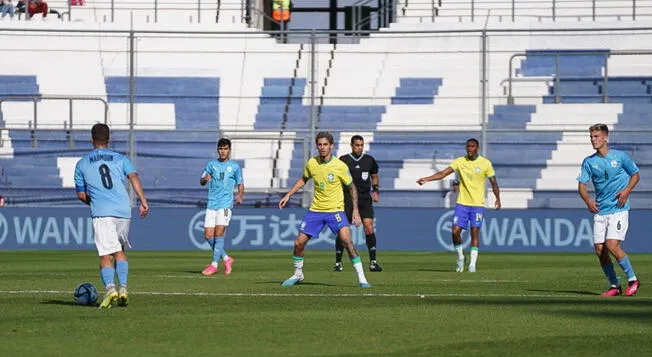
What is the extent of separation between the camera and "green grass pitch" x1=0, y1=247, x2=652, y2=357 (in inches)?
416

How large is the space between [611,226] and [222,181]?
733 cm

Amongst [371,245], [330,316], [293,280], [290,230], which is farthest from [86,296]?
[290,230]

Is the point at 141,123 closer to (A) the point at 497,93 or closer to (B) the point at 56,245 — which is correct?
(B) the point at 56,245

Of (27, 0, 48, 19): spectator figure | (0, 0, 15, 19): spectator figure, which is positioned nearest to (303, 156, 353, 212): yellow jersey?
(27, 0, 48, 19): spectator figure

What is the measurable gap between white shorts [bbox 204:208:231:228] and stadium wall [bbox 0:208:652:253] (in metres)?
9.51

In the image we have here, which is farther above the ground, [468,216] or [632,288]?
[468,216]

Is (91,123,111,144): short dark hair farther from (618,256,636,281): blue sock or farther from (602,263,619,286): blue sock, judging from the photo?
(618,256,636,281): blue sock

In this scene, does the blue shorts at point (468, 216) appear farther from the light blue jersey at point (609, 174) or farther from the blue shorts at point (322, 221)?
the light blue jersey at point (609, 174)

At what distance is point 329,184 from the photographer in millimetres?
17781

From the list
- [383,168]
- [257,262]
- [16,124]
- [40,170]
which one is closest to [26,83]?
[16,124]

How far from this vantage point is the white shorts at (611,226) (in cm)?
1611

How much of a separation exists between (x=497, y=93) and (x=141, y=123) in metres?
9.39

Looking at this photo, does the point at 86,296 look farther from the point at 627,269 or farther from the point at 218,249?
the point at 218,249

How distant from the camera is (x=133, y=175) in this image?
14461mm
